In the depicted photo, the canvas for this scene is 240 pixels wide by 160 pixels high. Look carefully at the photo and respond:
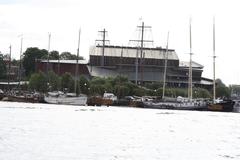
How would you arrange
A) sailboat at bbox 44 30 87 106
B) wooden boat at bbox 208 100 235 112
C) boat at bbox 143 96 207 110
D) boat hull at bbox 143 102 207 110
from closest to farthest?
sailboat at bbox 44 30 87 106
wooden boat at bbox 208 100 235 112
boat hull at bbox 143 102 207 110
boat at bbox 143 96 207 110

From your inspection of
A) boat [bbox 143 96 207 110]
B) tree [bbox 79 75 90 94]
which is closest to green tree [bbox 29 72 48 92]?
tree [bbox 79 75 90 94]

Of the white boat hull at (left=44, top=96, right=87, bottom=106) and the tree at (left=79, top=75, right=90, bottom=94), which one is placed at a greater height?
the tree at (left=79, top=75, right=90, bottom=94)

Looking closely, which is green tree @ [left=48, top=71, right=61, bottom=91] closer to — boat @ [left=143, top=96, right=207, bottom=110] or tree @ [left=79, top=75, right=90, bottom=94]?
tree @ [left=79, top=75, right=90, bottom=94]

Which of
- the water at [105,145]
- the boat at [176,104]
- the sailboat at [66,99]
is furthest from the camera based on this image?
the boat at [176,104]

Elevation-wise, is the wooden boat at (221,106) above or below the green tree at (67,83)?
below

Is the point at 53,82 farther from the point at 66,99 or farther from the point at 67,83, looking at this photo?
the point at 66,99

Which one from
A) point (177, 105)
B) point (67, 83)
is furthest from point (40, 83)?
point (177, 105)

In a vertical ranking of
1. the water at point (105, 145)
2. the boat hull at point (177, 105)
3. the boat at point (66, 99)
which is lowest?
the water at point (105, 145)

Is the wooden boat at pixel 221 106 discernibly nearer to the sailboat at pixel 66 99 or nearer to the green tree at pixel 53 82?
the sailboat at pixel 66 99

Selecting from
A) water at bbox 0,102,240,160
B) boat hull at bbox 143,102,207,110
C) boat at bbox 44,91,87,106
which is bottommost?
water at bbox 0,102,240,160

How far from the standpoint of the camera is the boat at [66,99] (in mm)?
134500

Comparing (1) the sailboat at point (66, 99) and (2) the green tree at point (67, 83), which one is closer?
(1) the sailboat at point (66, 99)

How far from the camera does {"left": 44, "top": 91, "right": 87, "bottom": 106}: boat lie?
5295 inches

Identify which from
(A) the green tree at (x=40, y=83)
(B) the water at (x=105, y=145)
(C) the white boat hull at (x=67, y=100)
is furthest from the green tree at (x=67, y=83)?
(B) the water at (x=105, y=145)
